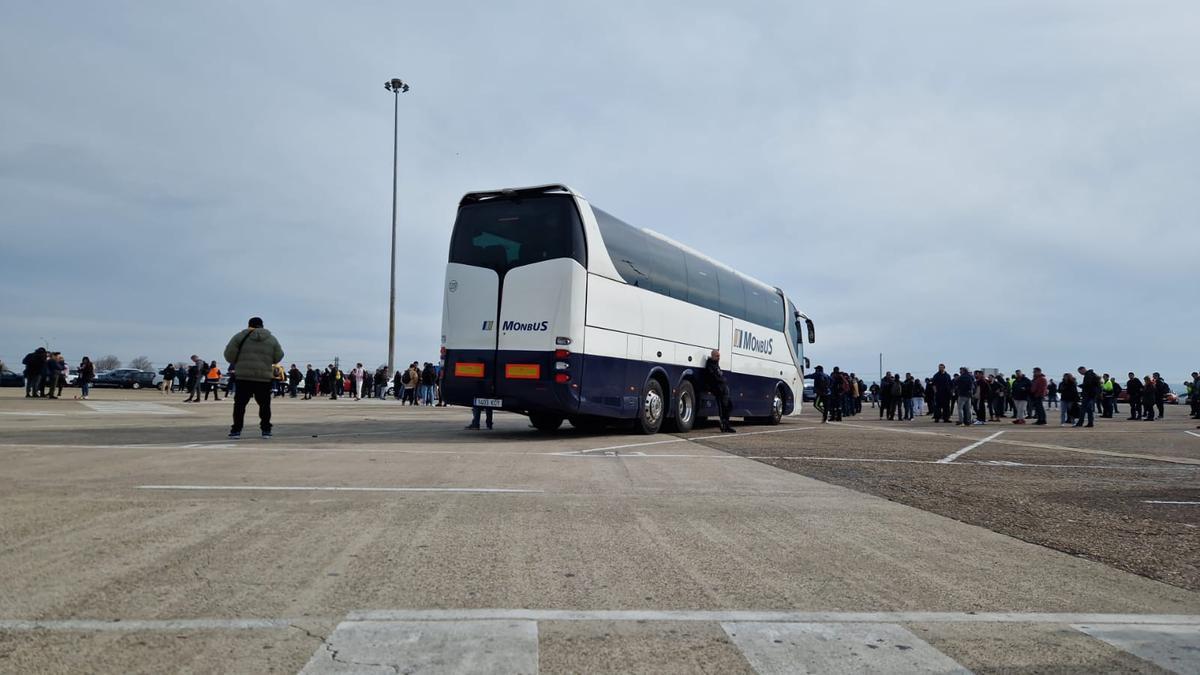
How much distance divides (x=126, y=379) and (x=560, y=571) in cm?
5879

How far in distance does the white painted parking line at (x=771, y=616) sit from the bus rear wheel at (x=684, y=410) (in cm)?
1200

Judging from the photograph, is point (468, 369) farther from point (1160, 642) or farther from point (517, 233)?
point (1160, 642)

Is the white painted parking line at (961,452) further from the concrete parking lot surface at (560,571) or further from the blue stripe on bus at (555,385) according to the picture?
the blue stripe on bus at (555,385)

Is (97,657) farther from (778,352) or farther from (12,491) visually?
(778,352)

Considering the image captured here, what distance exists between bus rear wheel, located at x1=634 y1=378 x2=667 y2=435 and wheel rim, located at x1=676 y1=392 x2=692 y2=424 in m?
0.56

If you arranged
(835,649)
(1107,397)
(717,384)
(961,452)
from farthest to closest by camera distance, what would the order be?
(1107,397)
(717,384)
(961,452)
(835,649)

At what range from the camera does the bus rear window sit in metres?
12.7

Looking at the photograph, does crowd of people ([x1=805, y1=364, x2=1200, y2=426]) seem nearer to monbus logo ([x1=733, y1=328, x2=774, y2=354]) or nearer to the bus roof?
monbus logo ([x1=733, y1=328, x2=774, y2=354])

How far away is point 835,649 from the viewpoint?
2992 millimetres

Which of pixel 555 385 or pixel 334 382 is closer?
pixel 555 385

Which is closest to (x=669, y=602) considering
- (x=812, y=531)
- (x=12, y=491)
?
(x=812, y=531)

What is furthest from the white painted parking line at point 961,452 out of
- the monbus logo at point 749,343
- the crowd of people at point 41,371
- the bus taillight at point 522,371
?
the crowd of people at point 41,371

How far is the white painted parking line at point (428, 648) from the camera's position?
2684 millimetres

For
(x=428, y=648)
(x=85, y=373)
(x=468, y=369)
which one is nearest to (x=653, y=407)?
(x=468, y=369)
